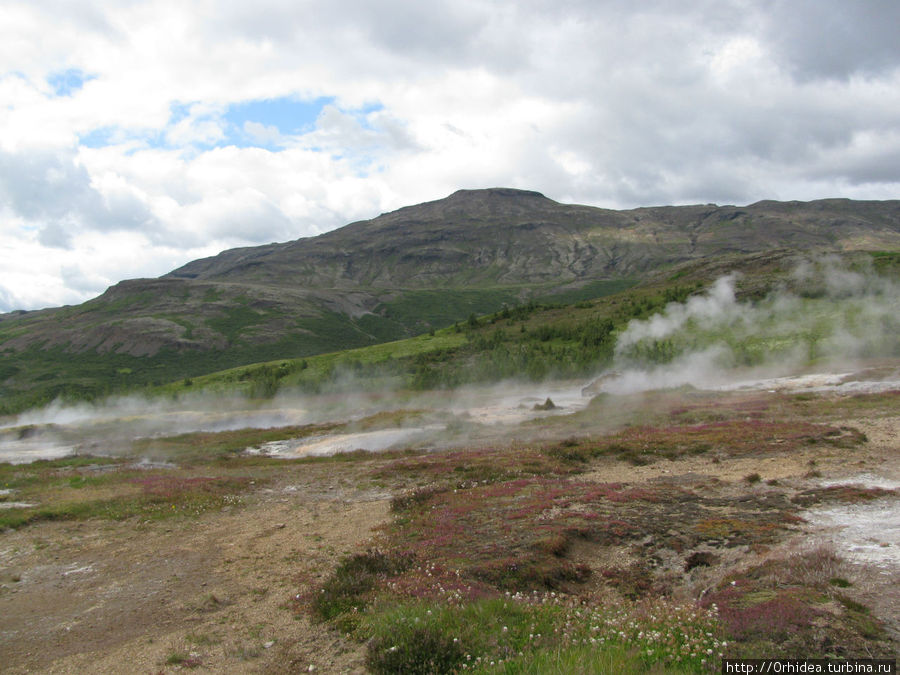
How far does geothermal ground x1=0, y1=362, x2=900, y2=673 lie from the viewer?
8648 millimetres

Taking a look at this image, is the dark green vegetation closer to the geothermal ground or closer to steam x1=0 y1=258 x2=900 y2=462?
the geothermal ground

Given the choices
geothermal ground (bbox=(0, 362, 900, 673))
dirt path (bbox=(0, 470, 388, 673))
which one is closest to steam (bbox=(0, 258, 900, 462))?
geothermal ground (bbox=(0, 362, 900, 673))

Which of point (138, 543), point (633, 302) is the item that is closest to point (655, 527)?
point (138, 543)

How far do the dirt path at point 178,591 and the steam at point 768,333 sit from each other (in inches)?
1665

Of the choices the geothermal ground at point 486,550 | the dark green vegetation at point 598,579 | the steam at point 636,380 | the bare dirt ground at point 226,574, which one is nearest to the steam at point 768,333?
the steam at point 636,380

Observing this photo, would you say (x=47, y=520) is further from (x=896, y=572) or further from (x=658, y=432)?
(x=658, y=432)

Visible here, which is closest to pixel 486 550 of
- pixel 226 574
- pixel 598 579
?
pixel 598 579

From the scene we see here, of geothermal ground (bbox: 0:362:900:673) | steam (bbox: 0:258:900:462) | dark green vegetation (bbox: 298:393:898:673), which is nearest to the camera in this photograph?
dark green vegetation (bbox: 298:393:898:673)

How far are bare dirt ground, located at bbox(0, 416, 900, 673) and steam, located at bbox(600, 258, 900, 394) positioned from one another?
30.7 m

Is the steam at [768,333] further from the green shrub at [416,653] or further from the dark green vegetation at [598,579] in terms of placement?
the green shrub at [416,653]

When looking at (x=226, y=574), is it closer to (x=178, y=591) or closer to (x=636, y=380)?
(x=178, y=591)

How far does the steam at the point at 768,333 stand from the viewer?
5456 centimetres

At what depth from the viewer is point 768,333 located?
206ft

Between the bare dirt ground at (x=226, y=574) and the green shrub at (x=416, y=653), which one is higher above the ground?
the green shrub at (x=416, y=653)
